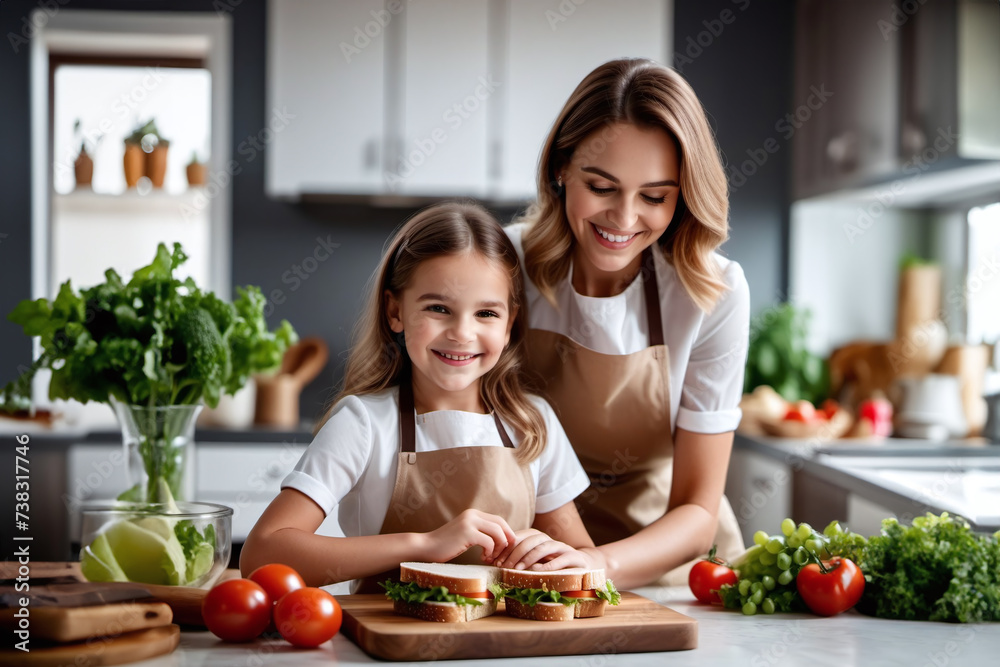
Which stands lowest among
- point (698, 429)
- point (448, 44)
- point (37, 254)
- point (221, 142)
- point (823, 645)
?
point (823, 645)

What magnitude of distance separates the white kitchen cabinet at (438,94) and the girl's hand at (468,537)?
2514 millimetres

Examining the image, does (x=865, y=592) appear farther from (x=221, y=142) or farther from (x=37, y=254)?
(x=37, y=254)

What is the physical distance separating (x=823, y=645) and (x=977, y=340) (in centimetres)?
261

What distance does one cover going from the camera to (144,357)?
1.29 meters

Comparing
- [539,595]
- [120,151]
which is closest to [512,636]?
[539,595]

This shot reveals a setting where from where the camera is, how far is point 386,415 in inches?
54.1

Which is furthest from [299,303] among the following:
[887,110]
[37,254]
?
[887,110]

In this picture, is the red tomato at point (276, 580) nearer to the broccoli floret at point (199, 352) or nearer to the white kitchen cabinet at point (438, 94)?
the broccoli floret at point (199, 352)

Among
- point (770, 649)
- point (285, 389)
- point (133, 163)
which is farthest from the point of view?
point (133, 163)

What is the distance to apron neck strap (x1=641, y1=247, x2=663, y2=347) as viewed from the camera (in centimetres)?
157

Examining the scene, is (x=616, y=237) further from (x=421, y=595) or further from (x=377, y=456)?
(x=421, y=595)

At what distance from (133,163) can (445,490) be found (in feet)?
9.00

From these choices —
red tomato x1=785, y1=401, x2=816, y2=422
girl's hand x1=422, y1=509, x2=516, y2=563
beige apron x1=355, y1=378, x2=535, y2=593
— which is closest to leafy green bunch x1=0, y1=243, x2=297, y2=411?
beige apron x1=355, y1=378, x2=535, y2=593

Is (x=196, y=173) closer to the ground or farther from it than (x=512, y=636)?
farther from it
